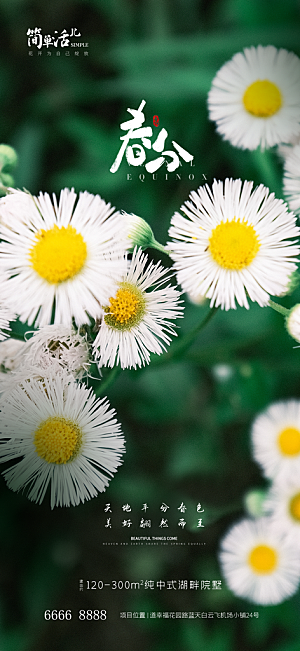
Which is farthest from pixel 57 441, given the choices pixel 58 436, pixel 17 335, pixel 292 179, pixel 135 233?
pixel 292 179

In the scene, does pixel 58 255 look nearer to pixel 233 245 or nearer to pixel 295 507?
pixel 233 245

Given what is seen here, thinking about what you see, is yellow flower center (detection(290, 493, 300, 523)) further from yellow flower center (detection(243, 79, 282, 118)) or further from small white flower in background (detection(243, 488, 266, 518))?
yellow flower center (detection(243, 79, 282, 118))

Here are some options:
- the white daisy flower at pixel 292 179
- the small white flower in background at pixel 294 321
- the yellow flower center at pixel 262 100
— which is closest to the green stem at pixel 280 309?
the small white flower in background at pixel 294 321

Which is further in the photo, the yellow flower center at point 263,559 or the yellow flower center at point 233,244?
the yellow flower center at point 263,559

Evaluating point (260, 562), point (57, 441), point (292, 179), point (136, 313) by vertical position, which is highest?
point (292, 179)

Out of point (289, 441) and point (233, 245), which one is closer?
point (233, 245)

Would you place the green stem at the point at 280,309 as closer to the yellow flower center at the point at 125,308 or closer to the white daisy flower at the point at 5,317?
the yellow flower center at the point at 125,308

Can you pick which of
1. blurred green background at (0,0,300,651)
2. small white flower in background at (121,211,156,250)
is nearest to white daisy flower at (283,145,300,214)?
blurred green background at (0,0,300,651)

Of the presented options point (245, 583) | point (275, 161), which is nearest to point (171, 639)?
point (245, 583)
